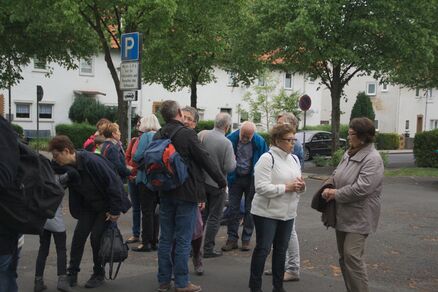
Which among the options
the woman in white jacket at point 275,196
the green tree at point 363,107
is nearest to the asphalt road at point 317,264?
the woman in white jacket at point 275,196

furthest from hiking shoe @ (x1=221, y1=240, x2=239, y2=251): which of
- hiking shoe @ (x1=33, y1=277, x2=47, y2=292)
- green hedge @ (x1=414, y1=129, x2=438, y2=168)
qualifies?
green hedge @ (x1=414, y1=129, x2=438, y2=168)

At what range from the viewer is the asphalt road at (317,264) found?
5.75 metres

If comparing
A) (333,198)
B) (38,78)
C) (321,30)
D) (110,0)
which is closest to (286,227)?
(333,198)

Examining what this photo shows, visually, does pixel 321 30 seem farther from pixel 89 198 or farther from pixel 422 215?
pixel 89 198

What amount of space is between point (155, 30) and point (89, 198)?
28.7 feet

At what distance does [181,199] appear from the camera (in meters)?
5.06

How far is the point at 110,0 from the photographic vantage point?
12117mm

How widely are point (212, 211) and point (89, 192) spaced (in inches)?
79.7

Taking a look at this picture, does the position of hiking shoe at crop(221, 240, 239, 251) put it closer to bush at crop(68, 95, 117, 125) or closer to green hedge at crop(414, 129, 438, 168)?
green hedge at crop(414, 129, 438, 168)

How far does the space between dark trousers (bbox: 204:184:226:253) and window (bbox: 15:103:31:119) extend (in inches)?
1271

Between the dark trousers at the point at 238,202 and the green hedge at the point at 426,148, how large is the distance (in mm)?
15106

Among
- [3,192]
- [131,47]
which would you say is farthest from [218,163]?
[131,47]

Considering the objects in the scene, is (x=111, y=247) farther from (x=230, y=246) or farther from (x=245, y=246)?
(x=245, y=246)

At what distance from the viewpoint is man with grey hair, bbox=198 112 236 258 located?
668 cm
